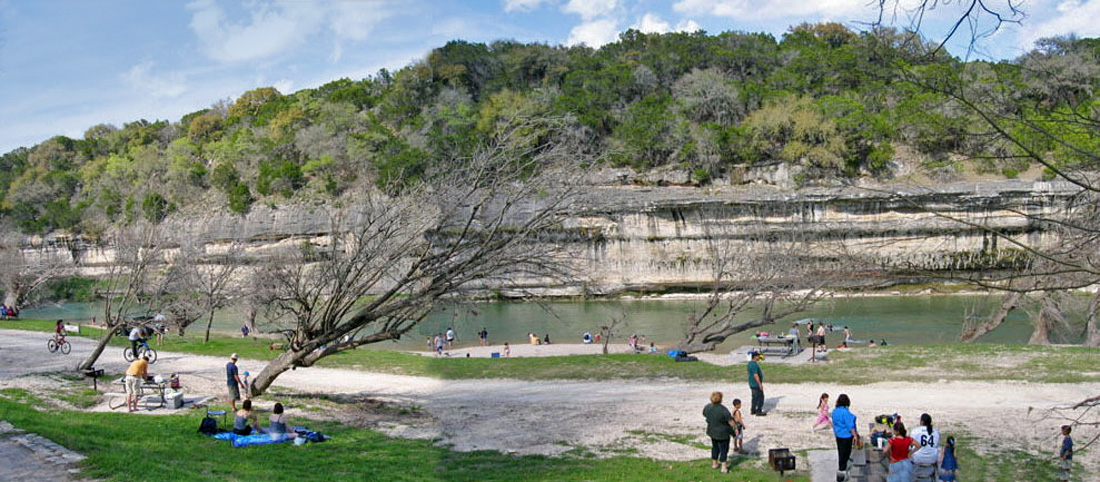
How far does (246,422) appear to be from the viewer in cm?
1379

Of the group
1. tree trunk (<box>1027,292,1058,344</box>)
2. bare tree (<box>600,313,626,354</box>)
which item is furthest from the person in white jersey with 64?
tree trunk (<box>1027,292,1058,344</box>)

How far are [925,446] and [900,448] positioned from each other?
435 millimetres

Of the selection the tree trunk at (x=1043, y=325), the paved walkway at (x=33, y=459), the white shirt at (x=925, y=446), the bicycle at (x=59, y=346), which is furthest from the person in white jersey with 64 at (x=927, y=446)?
the bicycle at (x=59, y=346)

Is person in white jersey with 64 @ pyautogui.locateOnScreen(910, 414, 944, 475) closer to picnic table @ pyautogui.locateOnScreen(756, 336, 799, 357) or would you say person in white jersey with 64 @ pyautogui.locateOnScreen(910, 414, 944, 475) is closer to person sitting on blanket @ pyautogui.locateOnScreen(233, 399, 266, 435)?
person sitting on blanket @ pyautogui.locateOnScreen(233, 399, 266, 435)

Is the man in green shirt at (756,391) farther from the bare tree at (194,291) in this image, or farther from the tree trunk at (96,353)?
the bare tree at (194,291)

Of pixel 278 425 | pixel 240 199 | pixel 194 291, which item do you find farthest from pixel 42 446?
pixel 240 199

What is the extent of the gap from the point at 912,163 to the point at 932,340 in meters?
32.5

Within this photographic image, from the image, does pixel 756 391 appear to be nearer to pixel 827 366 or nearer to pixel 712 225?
pixel 827 366

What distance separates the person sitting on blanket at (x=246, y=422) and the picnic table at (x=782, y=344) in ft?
58.2

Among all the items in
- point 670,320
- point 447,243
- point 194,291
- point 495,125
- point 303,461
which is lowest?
point 670,320

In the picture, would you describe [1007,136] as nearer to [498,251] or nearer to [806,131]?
[498,251]

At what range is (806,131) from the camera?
67812 millimetres

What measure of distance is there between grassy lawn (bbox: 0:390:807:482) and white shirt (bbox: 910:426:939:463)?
1809 millimetres

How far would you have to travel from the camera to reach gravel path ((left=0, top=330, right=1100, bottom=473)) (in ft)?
45.9
